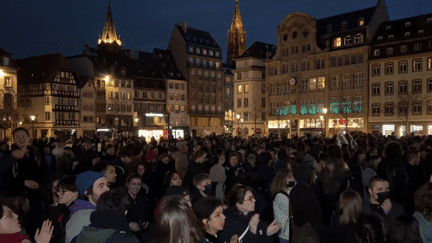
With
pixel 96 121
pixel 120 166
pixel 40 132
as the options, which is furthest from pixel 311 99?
pixel 120 166

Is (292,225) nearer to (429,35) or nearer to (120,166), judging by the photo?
(120,166)

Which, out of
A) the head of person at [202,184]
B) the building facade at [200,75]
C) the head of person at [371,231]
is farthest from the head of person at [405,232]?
the building facade at [200,75]

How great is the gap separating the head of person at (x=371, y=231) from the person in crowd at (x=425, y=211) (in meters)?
1.19

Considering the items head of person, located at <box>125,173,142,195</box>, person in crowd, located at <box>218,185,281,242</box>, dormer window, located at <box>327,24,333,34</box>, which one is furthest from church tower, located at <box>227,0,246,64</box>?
person in crowd, located at <box>218,185,281,242</box>

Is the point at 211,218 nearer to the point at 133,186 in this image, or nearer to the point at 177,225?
the point at 177,225

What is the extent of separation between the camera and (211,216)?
4238 millimetres

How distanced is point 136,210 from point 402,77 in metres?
55.2

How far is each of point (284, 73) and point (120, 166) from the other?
59962mm

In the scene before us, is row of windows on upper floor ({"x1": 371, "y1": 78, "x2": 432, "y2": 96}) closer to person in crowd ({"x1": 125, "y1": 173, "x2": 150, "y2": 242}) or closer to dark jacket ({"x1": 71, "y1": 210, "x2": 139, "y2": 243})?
person in crowd ({"x1": 125, "y1": 173, "x2": 150, "y2": 242})

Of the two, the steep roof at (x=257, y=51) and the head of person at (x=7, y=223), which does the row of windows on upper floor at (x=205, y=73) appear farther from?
the head of person at (x=7, y=223)

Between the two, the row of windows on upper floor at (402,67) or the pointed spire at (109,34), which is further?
the pointed spire at (109,34)

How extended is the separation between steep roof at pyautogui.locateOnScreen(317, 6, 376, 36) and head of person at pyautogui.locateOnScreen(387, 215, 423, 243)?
5876cm

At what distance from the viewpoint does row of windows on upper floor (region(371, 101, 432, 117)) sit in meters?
53.3

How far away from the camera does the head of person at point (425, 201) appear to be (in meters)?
5.22
